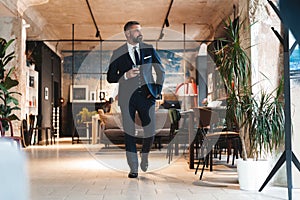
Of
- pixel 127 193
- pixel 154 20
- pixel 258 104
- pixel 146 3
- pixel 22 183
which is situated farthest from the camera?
pixel 154 20

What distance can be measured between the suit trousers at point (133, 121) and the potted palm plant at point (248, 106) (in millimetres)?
996

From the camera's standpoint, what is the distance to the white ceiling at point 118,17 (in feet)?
33.5

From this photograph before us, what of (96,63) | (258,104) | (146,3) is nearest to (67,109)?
(96,63)

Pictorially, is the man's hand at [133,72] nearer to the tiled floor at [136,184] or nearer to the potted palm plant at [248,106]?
the potted palm plant at [248,106]

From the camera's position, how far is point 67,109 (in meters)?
16.4

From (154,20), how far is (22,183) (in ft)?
37.3

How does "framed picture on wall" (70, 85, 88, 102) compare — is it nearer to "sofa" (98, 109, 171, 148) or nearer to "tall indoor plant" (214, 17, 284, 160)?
"sofa" (98, 109, 171, 148)

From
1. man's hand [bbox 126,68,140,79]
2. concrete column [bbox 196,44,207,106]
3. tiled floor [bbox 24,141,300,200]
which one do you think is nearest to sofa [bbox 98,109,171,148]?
tiled floor [bbox 24,141,300,200]

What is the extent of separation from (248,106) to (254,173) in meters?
0.56

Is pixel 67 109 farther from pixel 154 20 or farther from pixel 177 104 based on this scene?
pixel 154 20

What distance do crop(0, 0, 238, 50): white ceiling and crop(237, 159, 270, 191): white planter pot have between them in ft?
19.9

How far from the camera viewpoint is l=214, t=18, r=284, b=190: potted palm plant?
12.2 ft

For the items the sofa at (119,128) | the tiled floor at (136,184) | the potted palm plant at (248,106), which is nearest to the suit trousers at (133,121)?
the tiled floor at (136,184)

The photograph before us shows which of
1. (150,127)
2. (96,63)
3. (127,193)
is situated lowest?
(127,193)
